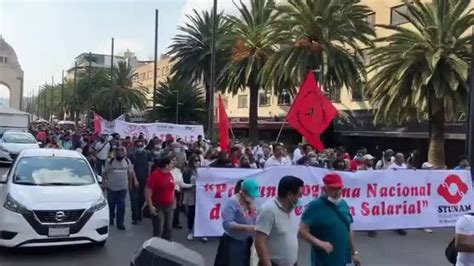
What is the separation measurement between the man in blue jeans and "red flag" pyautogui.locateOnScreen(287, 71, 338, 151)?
4.66 metres

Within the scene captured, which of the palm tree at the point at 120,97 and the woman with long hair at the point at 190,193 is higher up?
the palm tree at the point at 120,97

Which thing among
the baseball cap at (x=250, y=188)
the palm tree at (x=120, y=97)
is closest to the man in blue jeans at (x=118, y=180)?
the baseball cap at (x=250, y=188)

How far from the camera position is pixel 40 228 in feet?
25.7

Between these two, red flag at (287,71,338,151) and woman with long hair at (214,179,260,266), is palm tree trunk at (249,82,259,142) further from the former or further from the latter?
woman with long hair at (214,179,260,266)

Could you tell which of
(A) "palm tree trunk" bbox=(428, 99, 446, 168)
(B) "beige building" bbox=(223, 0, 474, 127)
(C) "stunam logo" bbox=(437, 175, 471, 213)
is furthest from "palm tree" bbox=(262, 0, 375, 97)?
(C) "stunam logo" bbox=(437, 175, 471, 213)

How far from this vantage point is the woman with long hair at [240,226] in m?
5.50

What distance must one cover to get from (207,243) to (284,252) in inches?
196

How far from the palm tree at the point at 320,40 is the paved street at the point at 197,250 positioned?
16.5m

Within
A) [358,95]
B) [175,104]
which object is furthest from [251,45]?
[175,104]

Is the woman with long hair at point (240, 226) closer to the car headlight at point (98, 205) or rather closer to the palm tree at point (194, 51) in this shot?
the car headlight at point (98, 205)

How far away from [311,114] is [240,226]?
28.1ft

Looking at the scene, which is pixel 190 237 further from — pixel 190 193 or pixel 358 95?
pixel 358 95

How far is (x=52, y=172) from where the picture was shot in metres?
9.06

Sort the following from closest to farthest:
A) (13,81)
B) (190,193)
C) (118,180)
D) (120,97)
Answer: (118,180)
(190,193)
(120,97)
(13,81)
